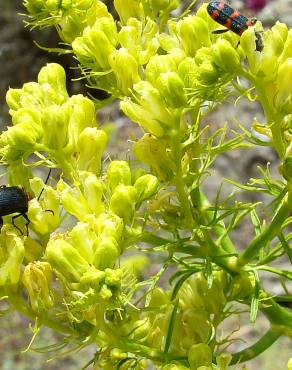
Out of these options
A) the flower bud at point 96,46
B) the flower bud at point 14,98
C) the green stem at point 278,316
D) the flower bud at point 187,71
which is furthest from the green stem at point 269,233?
the flower bud at point 14,98

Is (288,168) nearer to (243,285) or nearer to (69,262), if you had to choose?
(243,285)

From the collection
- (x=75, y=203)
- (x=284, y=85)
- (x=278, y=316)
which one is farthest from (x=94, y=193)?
(x=278, y=316)

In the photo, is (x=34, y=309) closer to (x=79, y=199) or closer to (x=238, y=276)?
(x=79, y=199)

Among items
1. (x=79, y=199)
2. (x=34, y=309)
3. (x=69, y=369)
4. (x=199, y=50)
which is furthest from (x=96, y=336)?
(x=69, y=369)

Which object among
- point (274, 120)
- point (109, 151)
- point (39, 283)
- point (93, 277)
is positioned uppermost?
point (274, 120)

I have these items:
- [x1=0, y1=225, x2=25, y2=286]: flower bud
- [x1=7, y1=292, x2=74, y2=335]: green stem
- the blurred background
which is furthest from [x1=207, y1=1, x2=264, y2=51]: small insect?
the blurred background

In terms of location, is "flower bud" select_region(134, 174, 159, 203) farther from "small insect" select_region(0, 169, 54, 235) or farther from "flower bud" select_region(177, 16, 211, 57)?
"flower bud" select_region(177, 16, 211, 57)
